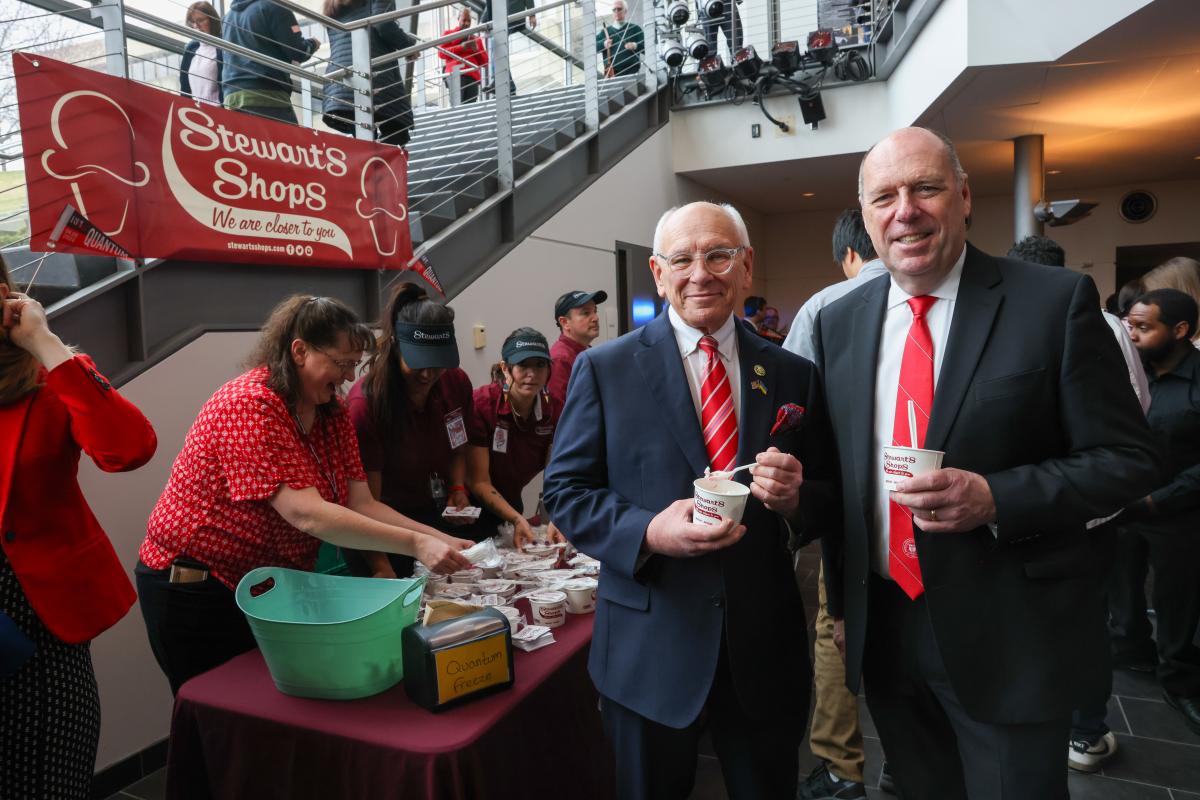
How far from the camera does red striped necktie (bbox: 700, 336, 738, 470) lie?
1.55 m

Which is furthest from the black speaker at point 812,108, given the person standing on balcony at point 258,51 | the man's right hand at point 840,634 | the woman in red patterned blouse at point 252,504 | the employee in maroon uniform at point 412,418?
the man's right hand at point 840,634

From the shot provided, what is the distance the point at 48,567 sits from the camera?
5.33 ft

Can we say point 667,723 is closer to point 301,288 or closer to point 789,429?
point 789,429

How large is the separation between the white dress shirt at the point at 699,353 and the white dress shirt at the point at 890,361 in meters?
0.29

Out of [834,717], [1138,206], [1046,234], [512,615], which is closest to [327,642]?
[512,615]

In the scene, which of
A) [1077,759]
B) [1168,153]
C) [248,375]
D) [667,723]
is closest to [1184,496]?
[1077,759]

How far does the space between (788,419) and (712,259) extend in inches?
14.5

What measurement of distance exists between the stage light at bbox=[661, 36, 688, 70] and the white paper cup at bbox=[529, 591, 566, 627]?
7.62m

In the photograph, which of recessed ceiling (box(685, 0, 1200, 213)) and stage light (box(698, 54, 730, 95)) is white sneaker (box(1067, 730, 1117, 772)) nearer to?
recessed ceiling (box(685, 0, 1200, 213))

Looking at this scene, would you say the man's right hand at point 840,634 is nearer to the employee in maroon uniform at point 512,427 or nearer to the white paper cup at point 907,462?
the white paper cup at point 907,462

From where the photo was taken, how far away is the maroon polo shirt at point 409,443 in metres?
2.75

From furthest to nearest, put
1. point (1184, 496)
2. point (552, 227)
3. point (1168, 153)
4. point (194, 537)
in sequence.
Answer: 1. point (1168, 153)
2. point (552, 227)
3. point (1184, 496)
4. point (194, 537)

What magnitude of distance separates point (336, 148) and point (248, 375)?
6.77ft

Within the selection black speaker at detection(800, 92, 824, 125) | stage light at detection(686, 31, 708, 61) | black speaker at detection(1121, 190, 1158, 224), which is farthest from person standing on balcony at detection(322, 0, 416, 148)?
black speaker at detection(1121, 190, 1158, 224)
